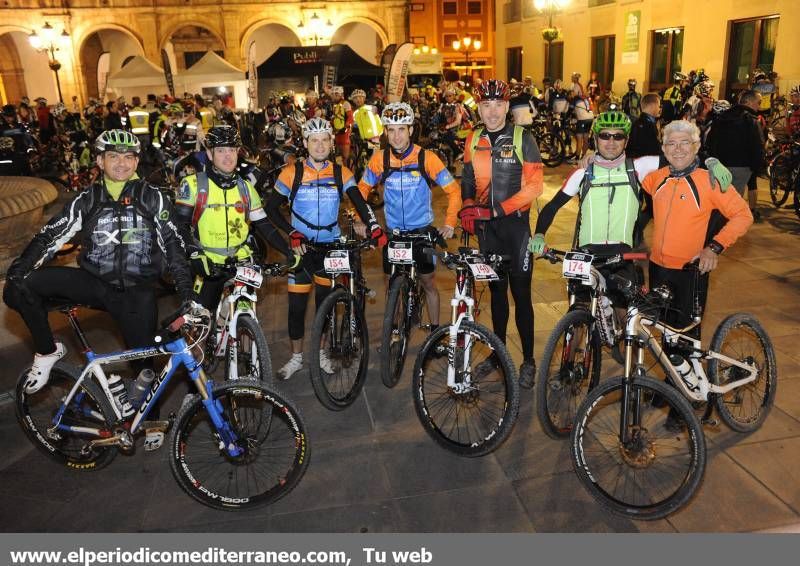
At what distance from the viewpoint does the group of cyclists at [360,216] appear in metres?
3.84

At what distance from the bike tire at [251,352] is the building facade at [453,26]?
45736mm

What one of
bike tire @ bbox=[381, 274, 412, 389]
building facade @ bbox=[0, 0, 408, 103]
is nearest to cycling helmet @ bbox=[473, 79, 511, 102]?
bike tire @ bbox=[381, 274, 412, 389]

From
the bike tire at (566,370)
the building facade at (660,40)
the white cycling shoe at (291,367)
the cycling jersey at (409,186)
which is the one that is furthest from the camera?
the building facade at (660,40)

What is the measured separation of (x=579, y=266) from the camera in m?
3.78

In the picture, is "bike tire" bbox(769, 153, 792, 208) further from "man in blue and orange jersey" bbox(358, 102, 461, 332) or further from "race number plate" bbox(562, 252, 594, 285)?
"race number plate" bbox(562, 252, 594, 285)

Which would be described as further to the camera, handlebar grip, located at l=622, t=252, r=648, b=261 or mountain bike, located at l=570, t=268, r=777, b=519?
handlebar grip, located at l=622, t=252, r=648, b=261

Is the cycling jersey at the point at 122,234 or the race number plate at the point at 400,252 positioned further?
the race number plate at the point at 400,252

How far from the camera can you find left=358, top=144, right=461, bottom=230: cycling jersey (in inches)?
200

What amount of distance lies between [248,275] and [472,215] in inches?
65.3

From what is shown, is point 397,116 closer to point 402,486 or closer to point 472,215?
point 472,215

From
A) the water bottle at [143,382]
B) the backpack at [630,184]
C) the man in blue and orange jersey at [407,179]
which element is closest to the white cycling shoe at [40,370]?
the water bottle at [143,382]

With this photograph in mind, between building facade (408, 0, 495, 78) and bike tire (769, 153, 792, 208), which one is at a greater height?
building facade (408, 0, 495, 78)

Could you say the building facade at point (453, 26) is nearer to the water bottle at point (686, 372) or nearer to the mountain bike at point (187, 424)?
the water bottle at point (686, 372)

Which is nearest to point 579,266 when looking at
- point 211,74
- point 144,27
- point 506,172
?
point 506,172
